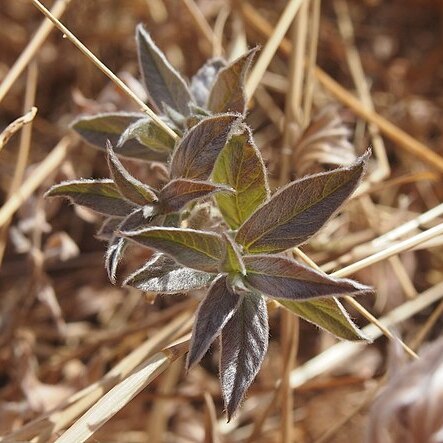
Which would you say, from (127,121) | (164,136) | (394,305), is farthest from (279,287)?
(394,305)

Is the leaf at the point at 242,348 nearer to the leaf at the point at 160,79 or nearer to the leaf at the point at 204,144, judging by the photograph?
the leaf at the point at 204,144

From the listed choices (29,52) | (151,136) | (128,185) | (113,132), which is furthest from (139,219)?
(29,52)

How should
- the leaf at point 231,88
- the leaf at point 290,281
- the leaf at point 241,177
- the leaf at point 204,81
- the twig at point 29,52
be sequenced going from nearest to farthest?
the leaf at point 290,281 → the leaf at point 241,177 → the leaf at point 231,88 → the leaf at point 204,81 → the twig at point 29,52

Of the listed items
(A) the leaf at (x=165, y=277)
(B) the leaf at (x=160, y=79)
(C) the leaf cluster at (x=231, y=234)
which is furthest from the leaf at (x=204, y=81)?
(A) the leaf at (x=165, y=277)

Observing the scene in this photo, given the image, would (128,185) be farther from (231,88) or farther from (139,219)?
(231,88)

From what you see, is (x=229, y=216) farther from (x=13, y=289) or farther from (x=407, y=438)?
(x=13, y=289)

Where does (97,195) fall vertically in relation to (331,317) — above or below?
above
